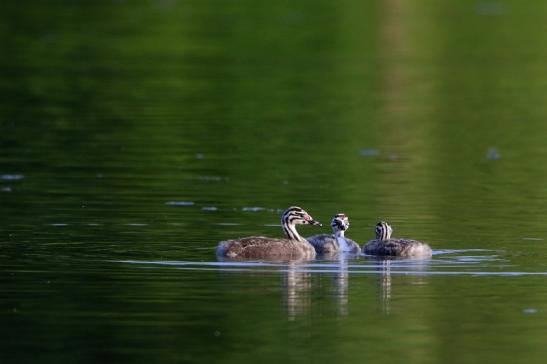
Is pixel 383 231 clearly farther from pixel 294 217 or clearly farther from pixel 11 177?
pixel 11 177

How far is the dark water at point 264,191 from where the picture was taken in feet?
43.0

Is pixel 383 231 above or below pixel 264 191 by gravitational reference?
below

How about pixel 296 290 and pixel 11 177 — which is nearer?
pixel 296 290

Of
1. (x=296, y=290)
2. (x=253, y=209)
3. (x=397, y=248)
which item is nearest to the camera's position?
(x=296, y=290)

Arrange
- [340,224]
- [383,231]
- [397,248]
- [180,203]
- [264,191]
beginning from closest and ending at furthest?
[397,248]
[383,231]
[340,224]
[180,203]
[264,191]

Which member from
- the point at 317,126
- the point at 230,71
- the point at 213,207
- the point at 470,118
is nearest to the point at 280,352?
the point at 213,207

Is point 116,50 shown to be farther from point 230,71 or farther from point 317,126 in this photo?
point 317,126

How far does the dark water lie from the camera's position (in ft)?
43.0

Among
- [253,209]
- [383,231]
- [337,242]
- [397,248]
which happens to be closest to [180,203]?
[253,209]

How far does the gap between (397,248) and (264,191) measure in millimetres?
5161

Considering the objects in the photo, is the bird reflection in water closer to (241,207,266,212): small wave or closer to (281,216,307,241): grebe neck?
(281,216,307,241): grebe neck

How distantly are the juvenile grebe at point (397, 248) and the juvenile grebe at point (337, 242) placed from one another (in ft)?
0.56

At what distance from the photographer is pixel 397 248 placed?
16078 millimetres

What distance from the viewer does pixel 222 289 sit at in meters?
14.5
